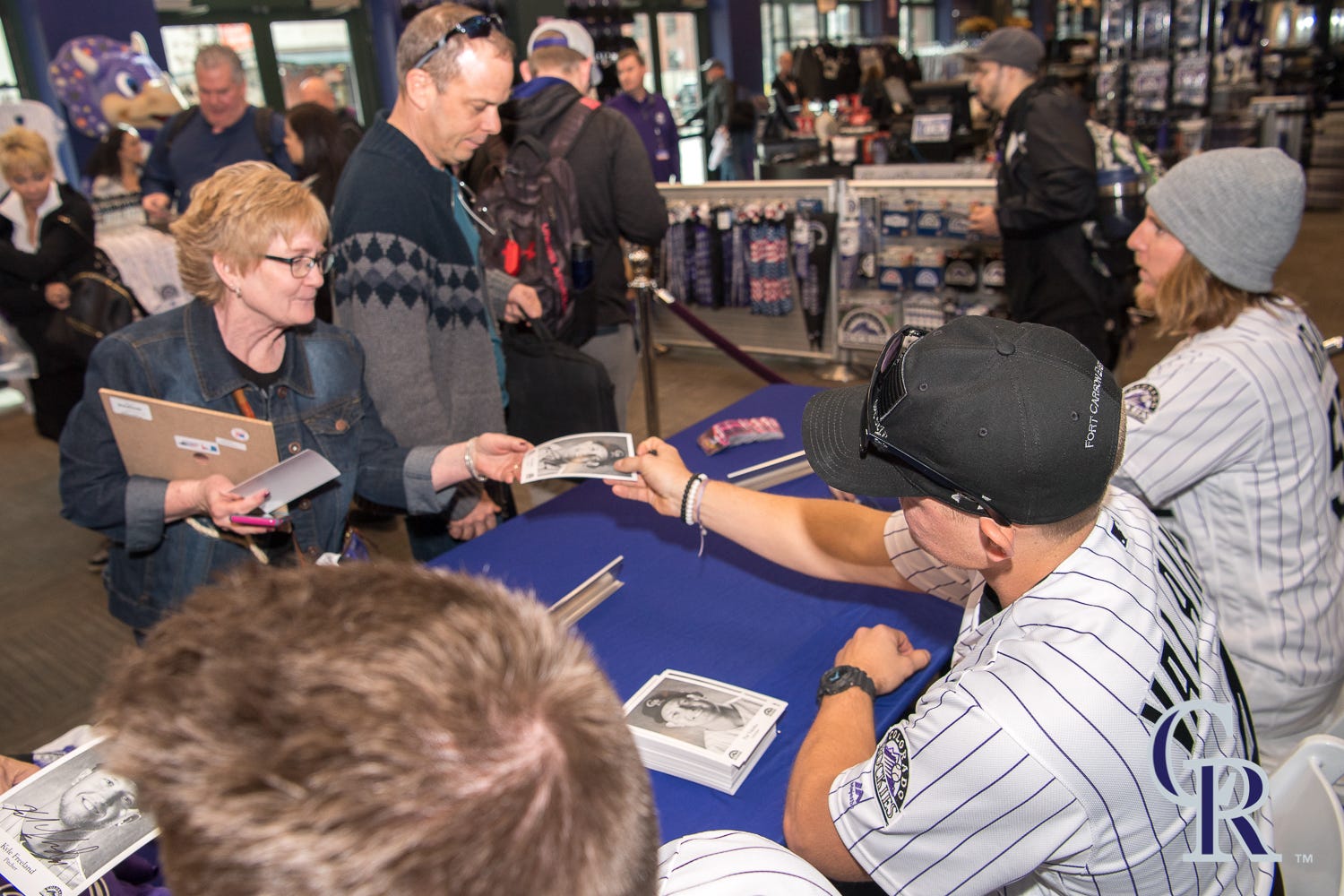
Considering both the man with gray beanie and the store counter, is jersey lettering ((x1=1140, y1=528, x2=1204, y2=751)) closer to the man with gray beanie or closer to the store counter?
the man with gray beanie

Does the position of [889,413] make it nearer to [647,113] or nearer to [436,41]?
[436,41]

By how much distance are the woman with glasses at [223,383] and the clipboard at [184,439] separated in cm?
3

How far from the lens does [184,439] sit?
1.76 metres

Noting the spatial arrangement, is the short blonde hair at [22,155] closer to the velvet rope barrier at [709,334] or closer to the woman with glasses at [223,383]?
the velvet rope barrier at [709,334]

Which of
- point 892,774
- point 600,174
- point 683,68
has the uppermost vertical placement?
point 683,68

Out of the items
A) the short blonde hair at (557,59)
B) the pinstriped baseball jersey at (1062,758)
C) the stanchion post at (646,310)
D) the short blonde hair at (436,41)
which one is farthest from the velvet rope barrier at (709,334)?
the pinstriped baseball jersey at (1062,758)

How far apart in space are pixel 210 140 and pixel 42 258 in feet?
3.50

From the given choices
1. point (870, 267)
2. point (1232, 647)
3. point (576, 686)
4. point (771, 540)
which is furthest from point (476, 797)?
point (870, 267)

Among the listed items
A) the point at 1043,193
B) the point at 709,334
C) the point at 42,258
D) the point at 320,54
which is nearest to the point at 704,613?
the point at 709,334

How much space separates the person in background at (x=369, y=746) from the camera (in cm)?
52

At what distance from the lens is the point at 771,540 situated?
74.2 inches

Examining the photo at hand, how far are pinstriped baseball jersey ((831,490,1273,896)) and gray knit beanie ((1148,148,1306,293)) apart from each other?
41.2 inches

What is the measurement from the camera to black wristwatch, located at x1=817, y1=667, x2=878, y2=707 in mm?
1470

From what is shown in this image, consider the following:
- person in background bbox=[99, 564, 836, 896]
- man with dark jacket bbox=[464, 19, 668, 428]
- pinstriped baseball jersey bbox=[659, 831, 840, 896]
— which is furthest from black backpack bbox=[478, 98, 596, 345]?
person in background bbox=[99, 564, 836, 896]
